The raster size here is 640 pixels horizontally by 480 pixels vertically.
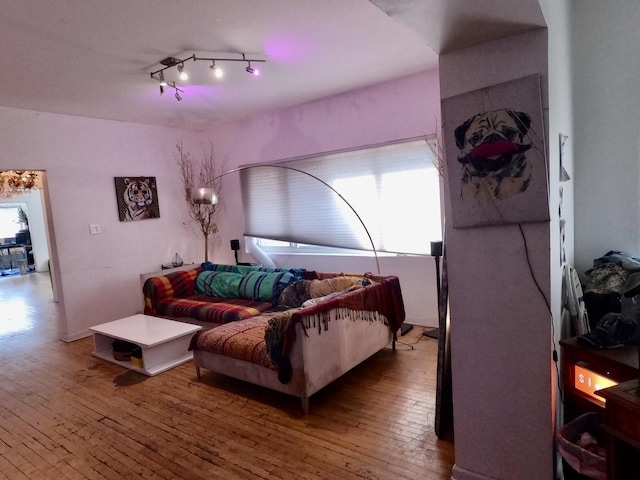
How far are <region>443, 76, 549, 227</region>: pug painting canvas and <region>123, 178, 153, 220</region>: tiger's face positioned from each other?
15.2 ft

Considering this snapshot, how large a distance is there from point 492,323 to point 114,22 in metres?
2.84

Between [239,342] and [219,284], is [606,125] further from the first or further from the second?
[219,284]

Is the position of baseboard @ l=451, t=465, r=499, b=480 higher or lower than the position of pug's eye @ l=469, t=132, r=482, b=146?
lower

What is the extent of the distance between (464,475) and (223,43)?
10.4 feet

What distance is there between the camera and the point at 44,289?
8.22 metres

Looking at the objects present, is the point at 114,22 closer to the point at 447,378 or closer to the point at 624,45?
the point at 447,378

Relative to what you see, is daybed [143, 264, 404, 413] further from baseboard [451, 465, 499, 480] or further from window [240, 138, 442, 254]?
baseboard [451, 465, 499, 480]

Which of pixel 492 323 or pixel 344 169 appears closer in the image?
pixel 492 323

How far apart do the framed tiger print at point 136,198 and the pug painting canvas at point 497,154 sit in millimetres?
4620

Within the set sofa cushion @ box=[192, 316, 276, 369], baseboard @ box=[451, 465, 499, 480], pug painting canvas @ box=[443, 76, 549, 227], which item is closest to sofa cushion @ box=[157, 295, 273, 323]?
sofa cushion @ box=[192, 316, 276, 369]

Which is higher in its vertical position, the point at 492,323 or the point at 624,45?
the point at 624,45

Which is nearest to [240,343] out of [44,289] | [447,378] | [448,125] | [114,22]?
[447,378]

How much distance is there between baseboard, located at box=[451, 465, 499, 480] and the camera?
1825 millimetres

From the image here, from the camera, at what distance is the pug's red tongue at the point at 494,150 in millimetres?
1566
